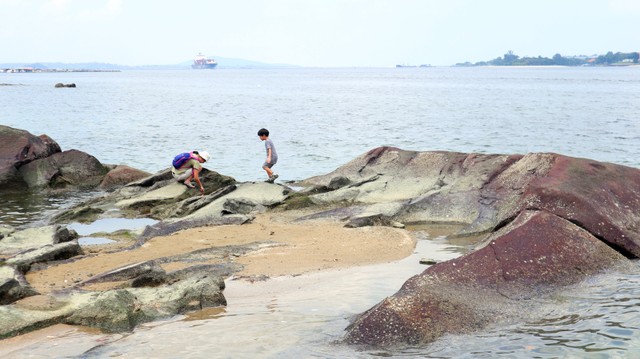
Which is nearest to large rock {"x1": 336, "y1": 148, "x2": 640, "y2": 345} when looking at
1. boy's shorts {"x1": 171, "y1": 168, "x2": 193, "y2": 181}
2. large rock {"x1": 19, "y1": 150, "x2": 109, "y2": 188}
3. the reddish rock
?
the reddish rock

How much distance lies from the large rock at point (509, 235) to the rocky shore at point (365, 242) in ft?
0.06

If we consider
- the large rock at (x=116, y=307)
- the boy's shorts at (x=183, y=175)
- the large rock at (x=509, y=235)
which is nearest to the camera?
the large rock at (x=509, y=235)

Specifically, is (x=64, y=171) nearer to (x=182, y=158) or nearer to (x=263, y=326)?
(x=182, y=158)

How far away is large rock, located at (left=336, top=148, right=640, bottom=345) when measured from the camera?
711 centimetres

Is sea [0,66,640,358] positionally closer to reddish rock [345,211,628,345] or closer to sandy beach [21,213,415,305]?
reddish rock [345,211,628,345]

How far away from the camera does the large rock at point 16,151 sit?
1998 cm

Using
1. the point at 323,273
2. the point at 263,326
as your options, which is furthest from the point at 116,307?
the point at 323,273

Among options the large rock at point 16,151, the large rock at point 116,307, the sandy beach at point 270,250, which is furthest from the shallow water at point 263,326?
the large rock at point 16,151

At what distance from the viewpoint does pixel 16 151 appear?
67.3ft

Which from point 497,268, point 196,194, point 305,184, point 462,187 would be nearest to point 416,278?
point 497,268

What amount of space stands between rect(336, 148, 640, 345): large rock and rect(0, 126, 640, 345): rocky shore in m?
0.02

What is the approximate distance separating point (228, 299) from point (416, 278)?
2.26 meters

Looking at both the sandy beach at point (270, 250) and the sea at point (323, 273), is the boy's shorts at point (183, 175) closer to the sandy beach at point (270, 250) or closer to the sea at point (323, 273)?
the sea at point (323, 273)

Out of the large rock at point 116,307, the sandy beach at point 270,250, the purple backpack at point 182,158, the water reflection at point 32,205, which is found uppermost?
the purple backpack at point 182,158
